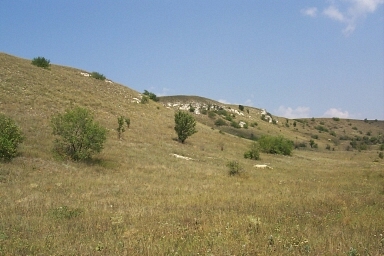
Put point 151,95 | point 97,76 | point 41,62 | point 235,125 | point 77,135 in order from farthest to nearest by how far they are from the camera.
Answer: point 235,125 < point 151,95 < point 97,76 < point 41,62 < point 77,135

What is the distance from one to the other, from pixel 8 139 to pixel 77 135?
5074mm

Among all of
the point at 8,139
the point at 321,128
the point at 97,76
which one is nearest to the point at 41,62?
the point at 97,76

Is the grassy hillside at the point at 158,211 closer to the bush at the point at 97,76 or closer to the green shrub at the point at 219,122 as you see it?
the bush at the point at 97,76

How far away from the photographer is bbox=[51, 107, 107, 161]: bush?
2234 cm

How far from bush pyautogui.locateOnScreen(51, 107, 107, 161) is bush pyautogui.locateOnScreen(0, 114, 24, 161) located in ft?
10.8

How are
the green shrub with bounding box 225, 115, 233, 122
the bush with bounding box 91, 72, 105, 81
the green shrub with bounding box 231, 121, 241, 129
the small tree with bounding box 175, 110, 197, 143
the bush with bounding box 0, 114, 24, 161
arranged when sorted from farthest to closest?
the green shrub with bounding box 225, 115, 233, 122, the green shrub with bounding box 231, 121, 241, 129, the bush with bounding box 91, 72, 105, 81, the small tree with bounding box 175, 110, 197, 143, the bush with bounding box 0, 114, 24, 161

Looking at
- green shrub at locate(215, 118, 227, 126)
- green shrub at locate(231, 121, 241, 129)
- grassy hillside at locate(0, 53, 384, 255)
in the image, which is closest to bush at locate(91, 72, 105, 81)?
green shrub at locate(215, 118, 227, 126)

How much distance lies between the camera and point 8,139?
1875cm

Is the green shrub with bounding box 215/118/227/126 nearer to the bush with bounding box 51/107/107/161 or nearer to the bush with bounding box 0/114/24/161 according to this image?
the bush with bounding box 51/107/107/161

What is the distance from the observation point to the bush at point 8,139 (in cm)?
1747

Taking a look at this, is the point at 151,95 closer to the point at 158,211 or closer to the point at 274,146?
the point at 274,146

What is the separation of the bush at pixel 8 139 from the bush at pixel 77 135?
3281 mm

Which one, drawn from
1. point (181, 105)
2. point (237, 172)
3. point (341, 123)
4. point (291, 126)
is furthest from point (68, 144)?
point (341, 123)

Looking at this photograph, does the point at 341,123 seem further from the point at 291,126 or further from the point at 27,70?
the point at 27,70
